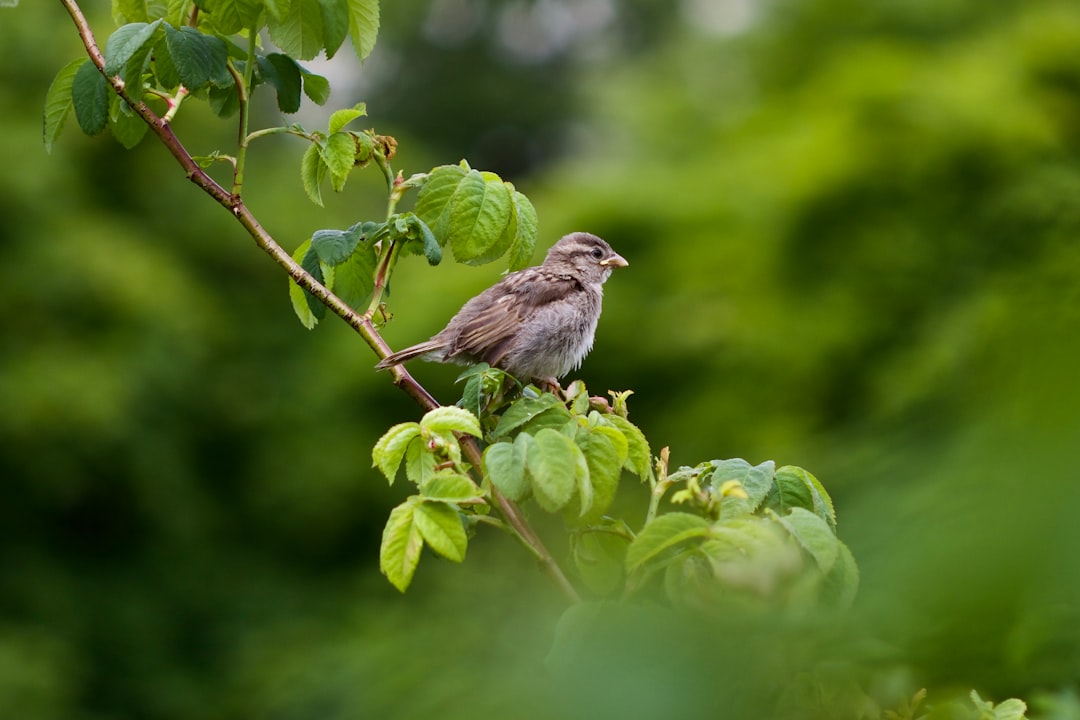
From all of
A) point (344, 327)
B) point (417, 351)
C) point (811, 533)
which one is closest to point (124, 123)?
point (417, 351)

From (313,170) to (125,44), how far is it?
37 centimetres

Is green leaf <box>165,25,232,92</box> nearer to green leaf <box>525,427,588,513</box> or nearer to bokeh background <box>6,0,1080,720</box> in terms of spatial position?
green leaf <box>525,427,588,513</box>

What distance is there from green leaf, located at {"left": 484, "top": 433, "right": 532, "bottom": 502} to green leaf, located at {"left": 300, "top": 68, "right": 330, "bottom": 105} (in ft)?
2.81

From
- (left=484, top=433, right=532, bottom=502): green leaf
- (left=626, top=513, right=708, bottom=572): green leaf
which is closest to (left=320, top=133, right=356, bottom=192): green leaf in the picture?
(left=484, top=433, right=532, bottom=502): green leaf

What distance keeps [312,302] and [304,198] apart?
Result: 1156 centimetres

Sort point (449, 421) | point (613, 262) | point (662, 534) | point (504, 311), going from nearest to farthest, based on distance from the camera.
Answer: point (662, 534) → point (449, 421) → point (504, 311) → point (613, 262)

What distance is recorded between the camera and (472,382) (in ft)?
6.91

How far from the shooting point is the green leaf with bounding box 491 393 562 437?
1.90 metres

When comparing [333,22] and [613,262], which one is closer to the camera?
[333,22]

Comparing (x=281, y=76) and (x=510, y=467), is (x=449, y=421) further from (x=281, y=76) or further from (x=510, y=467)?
(x=281, y=76)

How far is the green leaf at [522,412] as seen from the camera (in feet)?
6.22

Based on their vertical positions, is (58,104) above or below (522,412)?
above

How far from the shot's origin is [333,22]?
2037 mm

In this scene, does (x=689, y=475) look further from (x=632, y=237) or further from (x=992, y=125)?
(x=632, y=237)
